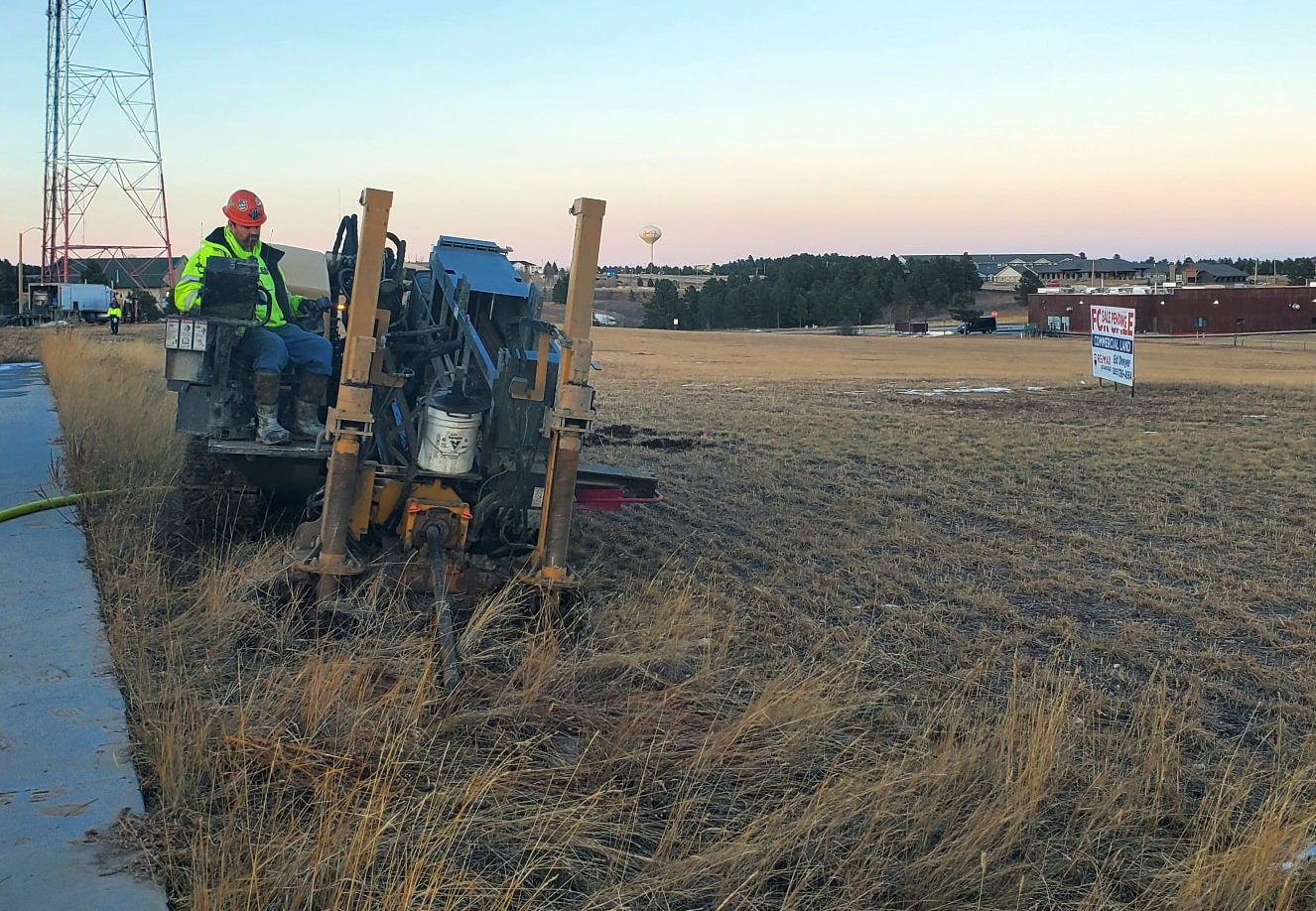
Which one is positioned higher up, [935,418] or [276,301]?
[276,301]

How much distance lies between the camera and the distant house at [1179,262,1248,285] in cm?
12025

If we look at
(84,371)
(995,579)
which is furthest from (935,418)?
(84,371)

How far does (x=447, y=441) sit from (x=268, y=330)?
5.56 ft

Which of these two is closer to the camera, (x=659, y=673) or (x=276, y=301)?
(x=659, y=673)

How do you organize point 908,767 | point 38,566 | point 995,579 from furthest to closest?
point 995,579, point 38,566, point 908,767

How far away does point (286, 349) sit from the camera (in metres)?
7.23

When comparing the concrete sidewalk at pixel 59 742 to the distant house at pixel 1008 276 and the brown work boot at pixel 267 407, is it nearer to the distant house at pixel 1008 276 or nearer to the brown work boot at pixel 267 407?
the brown work boot at pixel 267 407

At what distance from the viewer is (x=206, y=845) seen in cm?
343

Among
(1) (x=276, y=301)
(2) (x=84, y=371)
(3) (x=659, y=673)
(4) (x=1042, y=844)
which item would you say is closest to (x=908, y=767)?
(4) (x=1042, y=844)

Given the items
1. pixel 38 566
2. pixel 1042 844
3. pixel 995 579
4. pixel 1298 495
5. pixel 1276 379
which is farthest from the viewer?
pixel 1276 379

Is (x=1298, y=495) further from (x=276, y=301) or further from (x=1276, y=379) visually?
(x=1276, y=379)

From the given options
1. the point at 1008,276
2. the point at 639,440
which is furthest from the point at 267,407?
the point at 1008,276

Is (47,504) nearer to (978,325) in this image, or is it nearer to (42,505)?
(42,505)

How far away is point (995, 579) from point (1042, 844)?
13.5 feet
